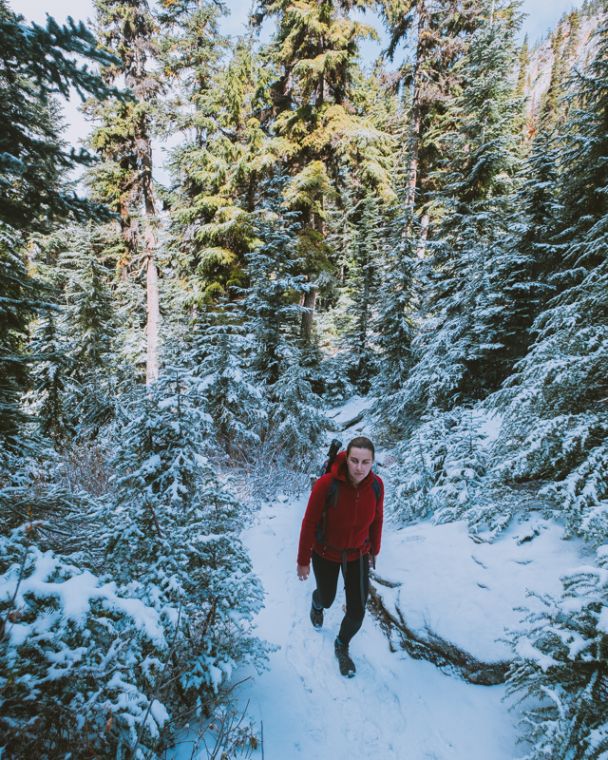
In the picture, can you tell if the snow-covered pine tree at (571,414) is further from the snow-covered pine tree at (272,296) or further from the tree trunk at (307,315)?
the tree trunk at (307,315)

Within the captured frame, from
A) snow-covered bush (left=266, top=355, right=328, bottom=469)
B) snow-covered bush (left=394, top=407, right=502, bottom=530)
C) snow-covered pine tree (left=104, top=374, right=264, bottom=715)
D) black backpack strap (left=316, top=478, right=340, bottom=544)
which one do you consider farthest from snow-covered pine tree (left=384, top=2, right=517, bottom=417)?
snow-covered pine tree (left=104, top=374, right=264, bottom=715)

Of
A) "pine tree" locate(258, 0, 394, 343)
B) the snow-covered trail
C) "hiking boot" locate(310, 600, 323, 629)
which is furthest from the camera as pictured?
A: "pine tree" locate(258, 0, 394, 343)

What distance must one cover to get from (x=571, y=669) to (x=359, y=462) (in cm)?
208

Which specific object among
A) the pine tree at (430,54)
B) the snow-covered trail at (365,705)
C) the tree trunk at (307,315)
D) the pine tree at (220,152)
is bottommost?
the snow-covered trail at (365,705)

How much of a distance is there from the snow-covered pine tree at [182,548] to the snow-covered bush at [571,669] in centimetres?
225

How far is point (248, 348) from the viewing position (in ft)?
34.9

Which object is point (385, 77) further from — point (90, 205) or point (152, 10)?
point (90, 205)

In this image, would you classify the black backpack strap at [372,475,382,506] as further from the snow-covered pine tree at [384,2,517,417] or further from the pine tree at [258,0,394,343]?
the pine tree at [258,0,394,343]

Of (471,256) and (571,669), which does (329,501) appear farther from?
(471,256)

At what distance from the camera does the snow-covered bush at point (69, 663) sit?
174 cm

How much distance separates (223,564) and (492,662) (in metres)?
2.86

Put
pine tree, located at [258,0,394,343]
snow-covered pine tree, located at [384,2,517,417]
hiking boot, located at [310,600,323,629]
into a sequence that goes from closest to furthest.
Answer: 1. hiking boot, located at [310,600,323,629]
2. snow-covered pine tree, located at [384,2,517,417]
3. pine tree, located at [258,0,394,343]

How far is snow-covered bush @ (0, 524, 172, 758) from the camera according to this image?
174 cm

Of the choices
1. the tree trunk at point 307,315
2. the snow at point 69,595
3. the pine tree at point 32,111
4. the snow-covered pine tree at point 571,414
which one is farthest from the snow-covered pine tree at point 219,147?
the snow at point 69,595
